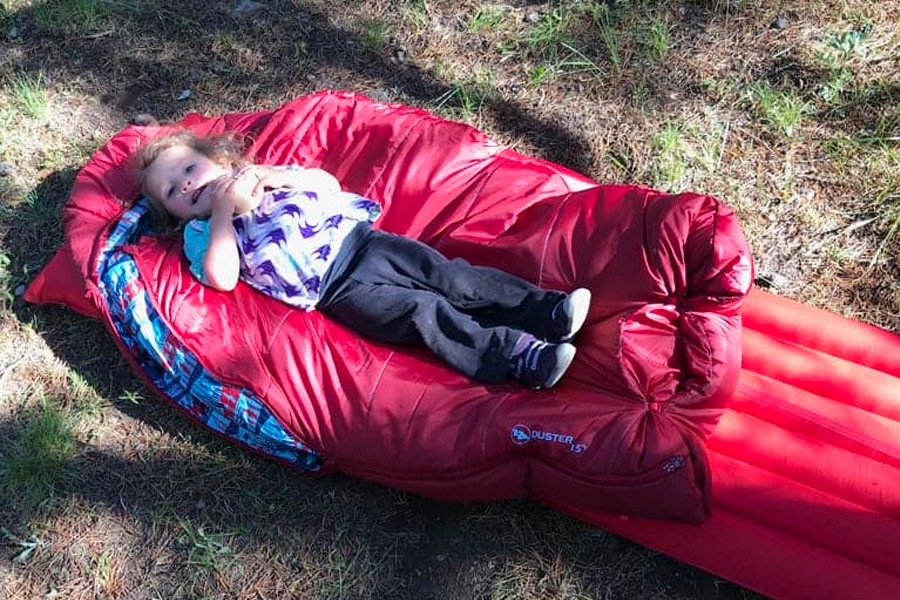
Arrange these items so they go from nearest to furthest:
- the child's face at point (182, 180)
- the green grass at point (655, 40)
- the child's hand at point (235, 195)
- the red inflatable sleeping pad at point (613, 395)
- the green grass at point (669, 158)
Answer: the red inflatable sleeping pad at point (613, 395), the child's hand at point (235, 195), the child's face at point (182, 180), the green grass at point (669, 158), the green grass at point (655, 40)

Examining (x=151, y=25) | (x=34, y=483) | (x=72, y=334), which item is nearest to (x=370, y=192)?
(x=72, y=334)

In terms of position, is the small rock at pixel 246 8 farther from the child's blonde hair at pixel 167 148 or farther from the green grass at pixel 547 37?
the green grass at pixel 547 37

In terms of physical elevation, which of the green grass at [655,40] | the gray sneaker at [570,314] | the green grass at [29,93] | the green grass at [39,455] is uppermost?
the green grass at [655,40]

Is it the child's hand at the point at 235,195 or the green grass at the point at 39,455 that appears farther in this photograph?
the child's hand at the point at 235,195

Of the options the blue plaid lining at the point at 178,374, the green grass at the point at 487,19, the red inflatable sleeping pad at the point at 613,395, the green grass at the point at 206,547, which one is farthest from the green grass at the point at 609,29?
the green grass at the point at 206,547

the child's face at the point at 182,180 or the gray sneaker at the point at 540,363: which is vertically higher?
the child's face at the point at 182,180

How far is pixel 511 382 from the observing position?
2707 millimetres

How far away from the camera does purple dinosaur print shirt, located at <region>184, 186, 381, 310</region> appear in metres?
2.96

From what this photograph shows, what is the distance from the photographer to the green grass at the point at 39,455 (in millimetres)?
2887

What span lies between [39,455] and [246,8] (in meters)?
2.52

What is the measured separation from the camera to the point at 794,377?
2732 mm

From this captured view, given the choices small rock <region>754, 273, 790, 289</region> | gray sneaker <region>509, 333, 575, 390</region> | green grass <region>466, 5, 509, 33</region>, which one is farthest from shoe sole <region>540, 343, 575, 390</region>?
green grass <region>466, 5, 509, 33</region>

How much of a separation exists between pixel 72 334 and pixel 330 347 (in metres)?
1.17

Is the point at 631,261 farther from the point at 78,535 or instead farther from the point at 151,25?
the point at 151,25
